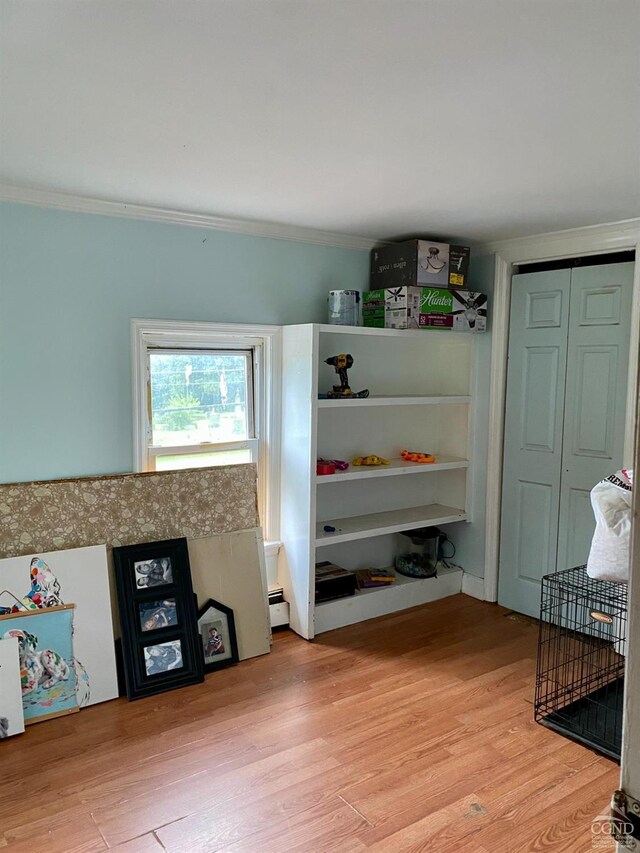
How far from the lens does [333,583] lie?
373cm

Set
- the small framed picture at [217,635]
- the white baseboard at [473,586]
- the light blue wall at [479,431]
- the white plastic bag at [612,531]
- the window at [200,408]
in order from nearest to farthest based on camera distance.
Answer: the white plastic bag at [612,531], the small framed picture at [217,635], the window at [200,408], the light blue wall at [479,431], the white baseboard at [473,586]

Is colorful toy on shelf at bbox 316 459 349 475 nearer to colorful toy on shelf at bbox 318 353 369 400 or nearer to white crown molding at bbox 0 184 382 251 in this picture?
colorful toy on shelf at bbox 318 353 369 400

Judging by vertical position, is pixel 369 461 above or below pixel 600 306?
below

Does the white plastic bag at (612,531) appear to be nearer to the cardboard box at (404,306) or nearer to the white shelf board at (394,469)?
the white shelf board at (394,469)

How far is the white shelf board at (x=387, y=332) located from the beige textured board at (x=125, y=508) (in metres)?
0.89

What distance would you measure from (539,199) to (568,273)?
0.92m

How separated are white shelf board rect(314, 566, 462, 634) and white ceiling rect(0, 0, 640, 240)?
7.30ft

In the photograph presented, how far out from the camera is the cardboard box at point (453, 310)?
377 centimetres

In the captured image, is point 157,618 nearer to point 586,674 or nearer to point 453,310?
point 586,674

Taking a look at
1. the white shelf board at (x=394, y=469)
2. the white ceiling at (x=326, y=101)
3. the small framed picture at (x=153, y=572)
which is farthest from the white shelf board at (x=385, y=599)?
the white ceiling at (x=326, y=101)

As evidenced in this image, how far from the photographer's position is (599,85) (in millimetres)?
1727

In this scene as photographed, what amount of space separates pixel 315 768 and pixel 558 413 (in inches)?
95.0

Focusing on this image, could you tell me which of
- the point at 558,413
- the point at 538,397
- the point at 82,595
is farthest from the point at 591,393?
the point at 82,595

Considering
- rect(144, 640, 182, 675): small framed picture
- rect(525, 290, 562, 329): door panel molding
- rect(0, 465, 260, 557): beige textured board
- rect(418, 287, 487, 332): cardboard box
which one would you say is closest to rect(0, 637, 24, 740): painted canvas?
rect(0, 465, 260, 557): beige textured board
